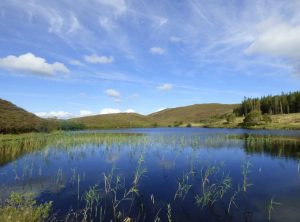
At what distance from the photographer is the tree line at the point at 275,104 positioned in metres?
158

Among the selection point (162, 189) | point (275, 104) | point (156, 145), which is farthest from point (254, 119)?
point (162, 189)

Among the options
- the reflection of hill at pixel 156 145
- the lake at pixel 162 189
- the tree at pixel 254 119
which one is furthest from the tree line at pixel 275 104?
the lake at pixel 162 189

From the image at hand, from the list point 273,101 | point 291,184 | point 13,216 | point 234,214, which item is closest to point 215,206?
point 234,214

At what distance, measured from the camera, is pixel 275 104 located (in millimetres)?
165250

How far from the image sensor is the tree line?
158000mm

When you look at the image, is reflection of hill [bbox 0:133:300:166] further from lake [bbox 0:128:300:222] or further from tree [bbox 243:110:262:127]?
tree [bbox 243:110:262:127]

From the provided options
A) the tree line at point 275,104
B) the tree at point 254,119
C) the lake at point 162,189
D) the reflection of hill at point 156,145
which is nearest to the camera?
the lake at point 162,189

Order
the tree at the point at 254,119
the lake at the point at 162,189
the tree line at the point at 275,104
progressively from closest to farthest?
1. the lake at the point at 162,189
2. the tree at the point at 254,119
3. the tree line at the point at 275,104

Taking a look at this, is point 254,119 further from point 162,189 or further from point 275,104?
point 162,189

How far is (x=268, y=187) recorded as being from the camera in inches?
779

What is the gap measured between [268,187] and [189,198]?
6.48m

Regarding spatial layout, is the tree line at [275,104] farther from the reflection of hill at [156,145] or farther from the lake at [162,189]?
the lake at [162,189]

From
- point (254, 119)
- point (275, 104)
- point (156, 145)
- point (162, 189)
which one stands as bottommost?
point (162, 189)

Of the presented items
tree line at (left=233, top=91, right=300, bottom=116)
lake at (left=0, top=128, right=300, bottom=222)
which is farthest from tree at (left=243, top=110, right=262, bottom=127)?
lake at (left=0, top=128, right=300, bottom=222)
